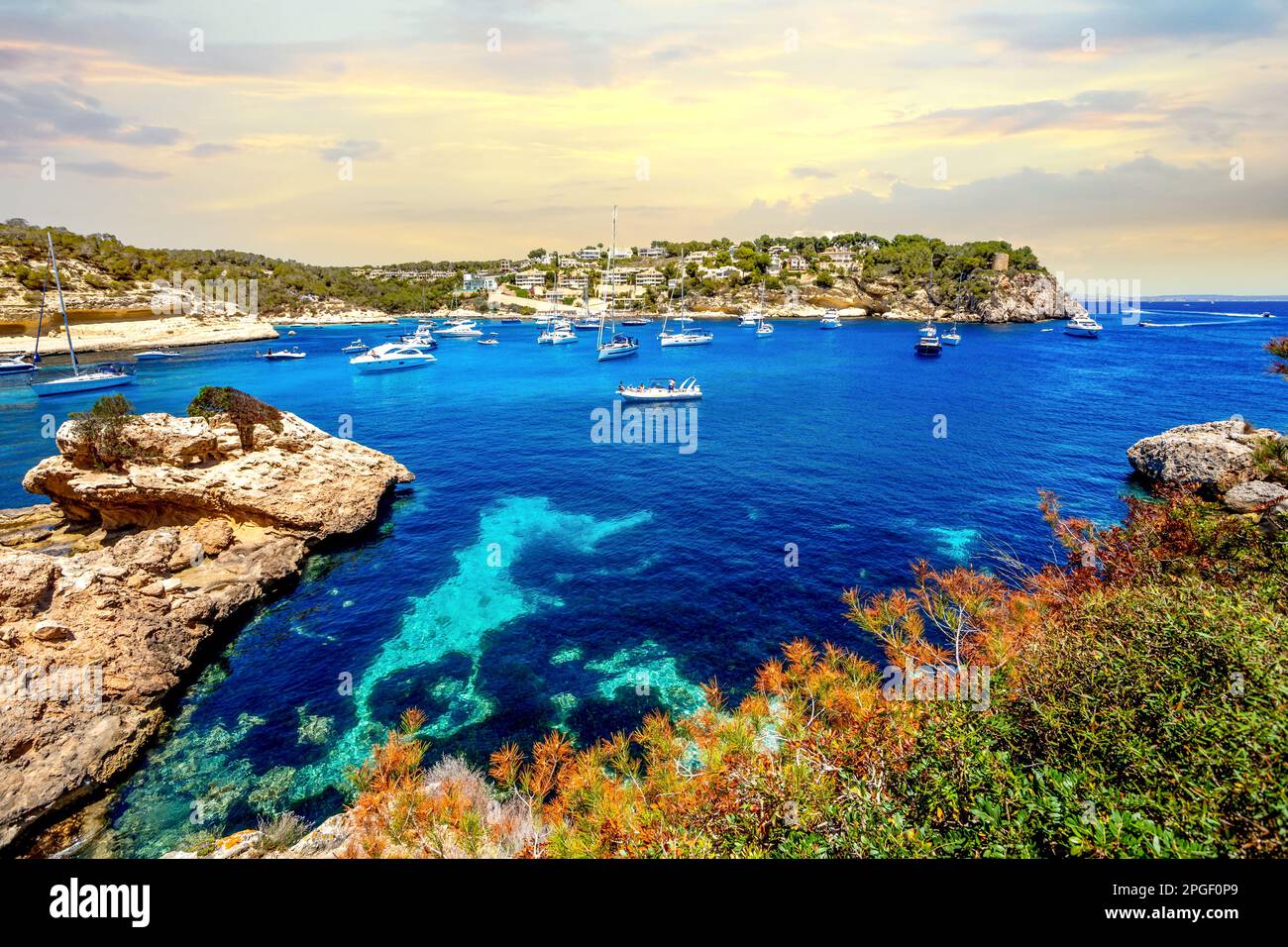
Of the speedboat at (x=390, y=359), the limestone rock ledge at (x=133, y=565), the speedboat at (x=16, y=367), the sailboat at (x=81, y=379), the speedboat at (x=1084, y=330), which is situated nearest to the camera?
the limestone rock ledge at (x=133, y=565)

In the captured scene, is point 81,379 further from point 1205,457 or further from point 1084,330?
point 1084,330

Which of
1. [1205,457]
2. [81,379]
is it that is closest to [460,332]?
[81,379]

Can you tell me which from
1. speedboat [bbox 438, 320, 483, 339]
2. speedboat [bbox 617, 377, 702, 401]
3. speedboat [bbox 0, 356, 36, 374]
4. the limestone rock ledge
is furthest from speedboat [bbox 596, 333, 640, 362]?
speedboat [bbox 0, 356, 36, 374]

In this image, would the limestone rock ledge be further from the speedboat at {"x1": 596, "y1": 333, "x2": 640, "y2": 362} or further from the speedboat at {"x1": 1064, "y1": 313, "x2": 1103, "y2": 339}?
the speedboat at {"x1": 1064, "y1": 313, "x2": 1103, "y2": 339}

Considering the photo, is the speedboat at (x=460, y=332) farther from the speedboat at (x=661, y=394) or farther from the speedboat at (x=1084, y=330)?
the speedboat at (x=1084, y=330)

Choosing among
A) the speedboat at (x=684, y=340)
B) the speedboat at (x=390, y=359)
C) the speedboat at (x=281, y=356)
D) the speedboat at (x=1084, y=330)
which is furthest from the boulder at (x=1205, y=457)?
the speedboat at (x=281, y=356)

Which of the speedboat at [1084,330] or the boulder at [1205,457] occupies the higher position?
the speedboat at [1084,330]

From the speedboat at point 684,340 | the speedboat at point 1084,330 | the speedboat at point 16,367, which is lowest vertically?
the speedboat at point 16,367
